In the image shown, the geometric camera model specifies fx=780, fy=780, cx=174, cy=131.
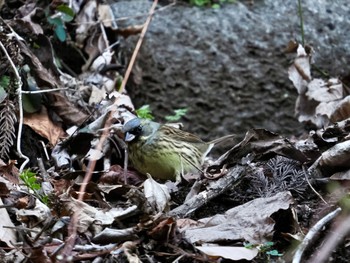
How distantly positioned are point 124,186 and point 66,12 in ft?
7.60

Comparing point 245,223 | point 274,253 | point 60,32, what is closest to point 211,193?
point 245,223

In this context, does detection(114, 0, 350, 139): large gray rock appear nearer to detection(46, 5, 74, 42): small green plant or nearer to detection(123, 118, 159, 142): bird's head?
detection(46, 5, 74, 42): small green plant

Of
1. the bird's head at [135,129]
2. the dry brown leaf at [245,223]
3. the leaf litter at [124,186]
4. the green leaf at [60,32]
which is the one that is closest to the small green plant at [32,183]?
the leaf litter at [124,186]

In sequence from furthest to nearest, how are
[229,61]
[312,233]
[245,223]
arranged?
[229,61], [245,223], [312,233]

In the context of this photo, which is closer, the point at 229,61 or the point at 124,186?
the point at 124,186

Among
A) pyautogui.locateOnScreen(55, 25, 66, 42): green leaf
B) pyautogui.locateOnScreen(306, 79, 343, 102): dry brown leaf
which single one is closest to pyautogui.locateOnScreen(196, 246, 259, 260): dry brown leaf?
pyautogui.locateOnScreen(306, 79, 343, 102): dry brown leaf

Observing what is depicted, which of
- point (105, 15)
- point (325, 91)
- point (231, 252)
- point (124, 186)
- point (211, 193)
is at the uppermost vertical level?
point (231, 252)

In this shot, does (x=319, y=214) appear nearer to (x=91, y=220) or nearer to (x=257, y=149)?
(x=257, y=149)

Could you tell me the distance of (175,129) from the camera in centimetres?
560

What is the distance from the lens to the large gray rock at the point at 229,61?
6953 mm

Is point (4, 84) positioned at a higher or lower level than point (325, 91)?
higher

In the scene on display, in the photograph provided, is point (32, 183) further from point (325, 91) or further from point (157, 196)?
point (325, 91)

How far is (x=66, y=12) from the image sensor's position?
6027 millimetres

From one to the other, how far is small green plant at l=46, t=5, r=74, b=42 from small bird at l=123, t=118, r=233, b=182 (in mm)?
1195
